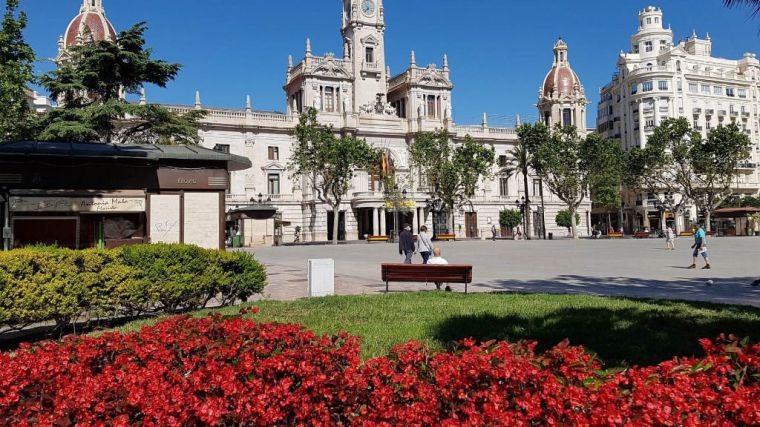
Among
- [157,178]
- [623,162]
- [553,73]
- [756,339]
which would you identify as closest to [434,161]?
[623,162]

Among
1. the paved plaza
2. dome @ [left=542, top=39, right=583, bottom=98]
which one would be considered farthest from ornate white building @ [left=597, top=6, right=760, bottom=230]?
the paved plaza

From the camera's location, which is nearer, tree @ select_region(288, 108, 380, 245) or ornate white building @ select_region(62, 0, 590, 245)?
tree @ select_region(288, 108, 380, 245)

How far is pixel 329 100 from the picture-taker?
59188mm

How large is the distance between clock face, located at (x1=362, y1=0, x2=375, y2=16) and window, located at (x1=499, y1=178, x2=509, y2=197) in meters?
24.3

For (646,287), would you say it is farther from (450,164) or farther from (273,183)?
(273,183)

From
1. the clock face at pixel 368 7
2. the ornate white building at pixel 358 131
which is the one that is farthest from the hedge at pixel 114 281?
the clock face at pixel 368 7

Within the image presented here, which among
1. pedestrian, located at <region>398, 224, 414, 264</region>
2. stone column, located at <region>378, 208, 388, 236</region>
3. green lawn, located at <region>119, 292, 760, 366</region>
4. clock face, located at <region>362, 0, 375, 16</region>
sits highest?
clock face, located at <region>362, 0, 375, 16</region>

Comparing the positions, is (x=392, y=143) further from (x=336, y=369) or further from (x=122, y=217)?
(x=336, y=369)

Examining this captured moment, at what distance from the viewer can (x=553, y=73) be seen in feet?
238

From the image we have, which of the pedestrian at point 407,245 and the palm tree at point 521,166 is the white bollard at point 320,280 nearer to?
the pedestrian at point 407,245

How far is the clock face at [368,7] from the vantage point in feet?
204

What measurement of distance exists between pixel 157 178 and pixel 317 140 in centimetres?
3460

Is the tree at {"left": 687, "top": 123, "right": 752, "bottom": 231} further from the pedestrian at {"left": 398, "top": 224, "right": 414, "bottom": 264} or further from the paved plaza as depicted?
the pedestrian at {"left": 398, "top": 224, "right": 414, "bottom": 264}

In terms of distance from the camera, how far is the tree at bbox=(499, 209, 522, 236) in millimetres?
61906
